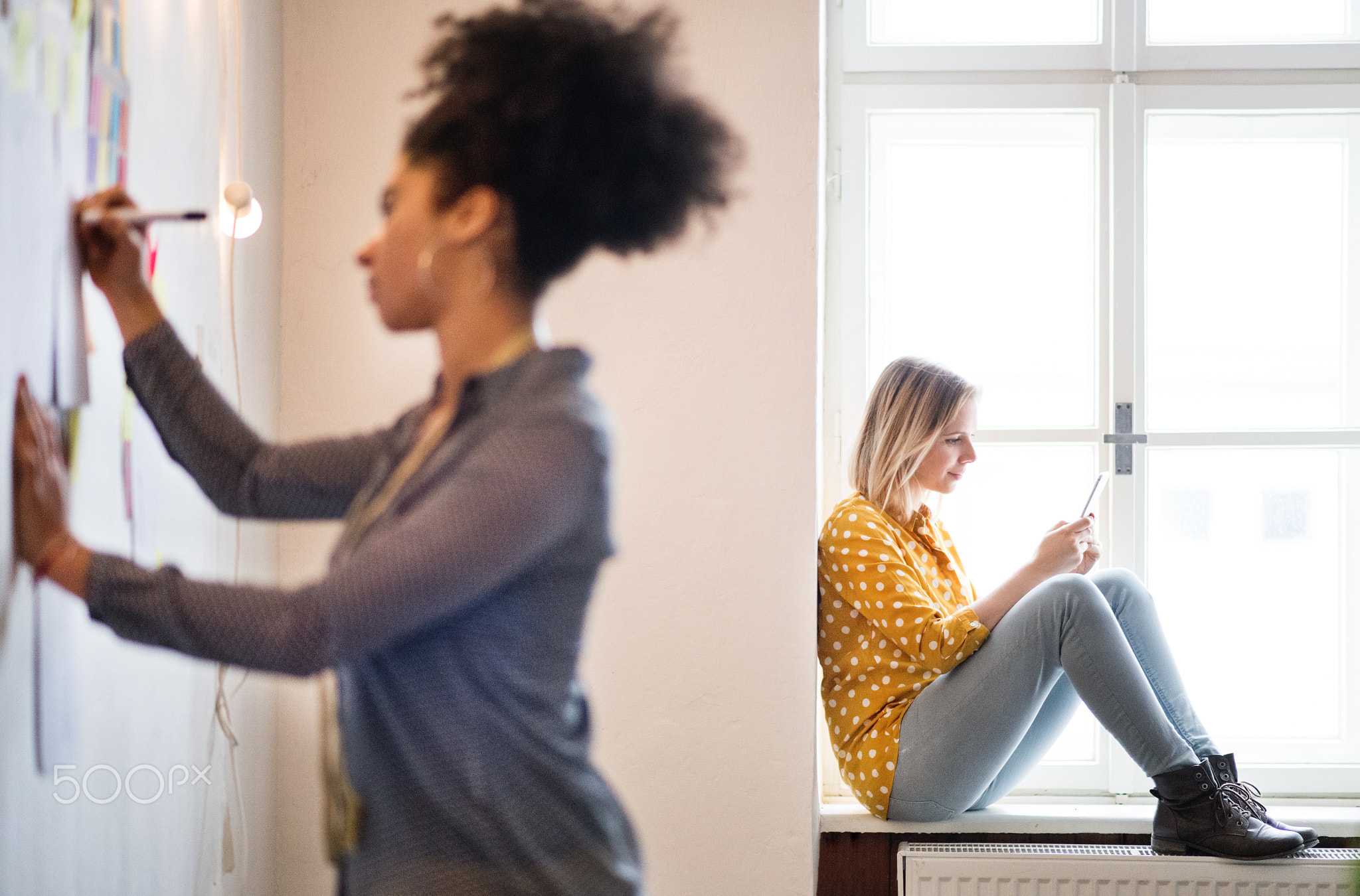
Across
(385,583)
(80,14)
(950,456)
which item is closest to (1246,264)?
(950,456)

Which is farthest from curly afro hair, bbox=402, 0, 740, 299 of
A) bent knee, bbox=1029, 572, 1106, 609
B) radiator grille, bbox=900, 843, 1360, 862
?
radiator grille, bbox=900, 843, 1360, 862

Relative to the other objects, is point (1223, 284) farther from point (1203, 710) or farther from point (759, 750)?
point (759, 750)

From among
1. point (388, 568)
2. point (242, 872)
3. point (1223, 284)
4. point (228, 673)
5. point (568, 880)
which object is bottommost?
point (242, 872)

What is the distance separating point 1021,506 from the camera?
6.21 ft

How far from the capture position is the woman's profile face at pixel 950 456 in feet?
5.63

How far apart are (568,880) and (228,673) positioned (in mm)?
348

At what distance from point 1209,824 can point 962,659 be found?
0.39 meters

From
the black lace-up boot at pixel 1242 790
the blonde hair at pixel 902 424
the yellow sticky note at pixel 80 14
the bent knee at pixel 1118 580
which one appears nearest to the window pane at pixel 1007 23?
the blonde hair at pixel 902 424

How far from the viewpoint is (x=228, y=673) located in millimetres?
1009

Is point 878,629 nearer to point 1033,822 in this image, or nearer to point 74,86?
point 1033,822

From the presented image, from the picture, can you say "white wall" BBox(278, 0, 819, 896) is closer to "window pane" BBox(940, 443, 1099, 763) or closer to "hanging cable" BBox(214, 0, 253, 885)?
"hanging cable" BBox(214, 0, 253, 885)

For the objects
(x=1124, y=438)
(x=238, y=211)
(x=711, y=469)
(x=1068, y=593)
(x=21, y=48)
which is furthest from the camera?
(x=1124, y=438)

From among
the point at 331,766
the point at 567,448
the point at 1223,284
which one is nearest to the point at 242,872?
the point at 331,766

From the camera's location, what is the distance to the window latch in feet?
6.16
